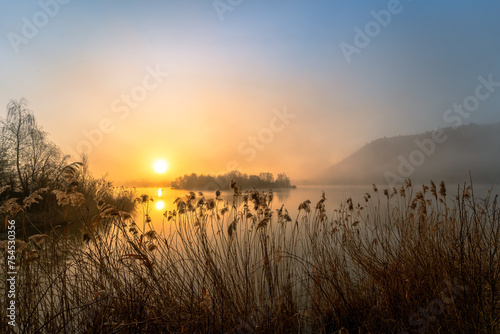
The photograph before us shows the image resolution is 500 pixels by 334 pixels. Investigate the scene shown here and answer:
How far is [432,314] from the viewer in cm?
303

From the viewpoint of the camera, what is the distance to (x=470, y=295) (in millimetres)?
2824

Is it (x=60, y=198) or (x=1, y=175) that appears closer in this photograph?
(x=60, y=198)

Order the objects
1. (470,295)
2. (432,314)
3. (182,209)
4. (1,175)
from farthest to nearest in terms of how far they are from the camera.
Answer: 1. (1,175)
2. (182,209)
3. (432,314)
4. (470,295)

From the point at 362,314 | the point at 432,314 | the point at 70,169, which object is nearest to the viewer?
the point at 70,169

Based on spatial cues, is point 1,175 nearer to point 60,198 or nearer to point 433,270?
point 60,198

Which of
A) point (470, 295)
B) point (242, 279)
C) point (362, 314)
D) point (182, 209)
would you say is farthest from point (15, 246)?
point (470, 295)

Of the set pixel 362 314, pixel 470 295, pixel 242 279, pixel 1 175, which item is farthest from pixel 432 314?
pixel 1 175

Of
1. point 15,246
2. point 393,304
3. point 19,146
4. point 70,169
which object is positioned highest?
point 19,146

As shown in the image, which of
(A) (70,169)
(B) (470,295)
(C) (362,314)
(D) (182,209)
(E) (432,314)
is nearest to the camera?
(A) (70,169)

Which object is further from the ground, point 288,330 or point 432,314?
point 432,314

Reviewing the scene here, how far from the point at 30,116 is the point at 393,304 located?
18.9 m

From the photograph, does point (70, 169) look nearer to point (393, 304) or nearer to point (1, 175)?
point (393, 304)

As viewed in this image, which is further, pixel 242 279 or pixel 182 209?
pixel 182 209

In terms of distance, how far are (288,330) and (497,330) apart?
198 cm
